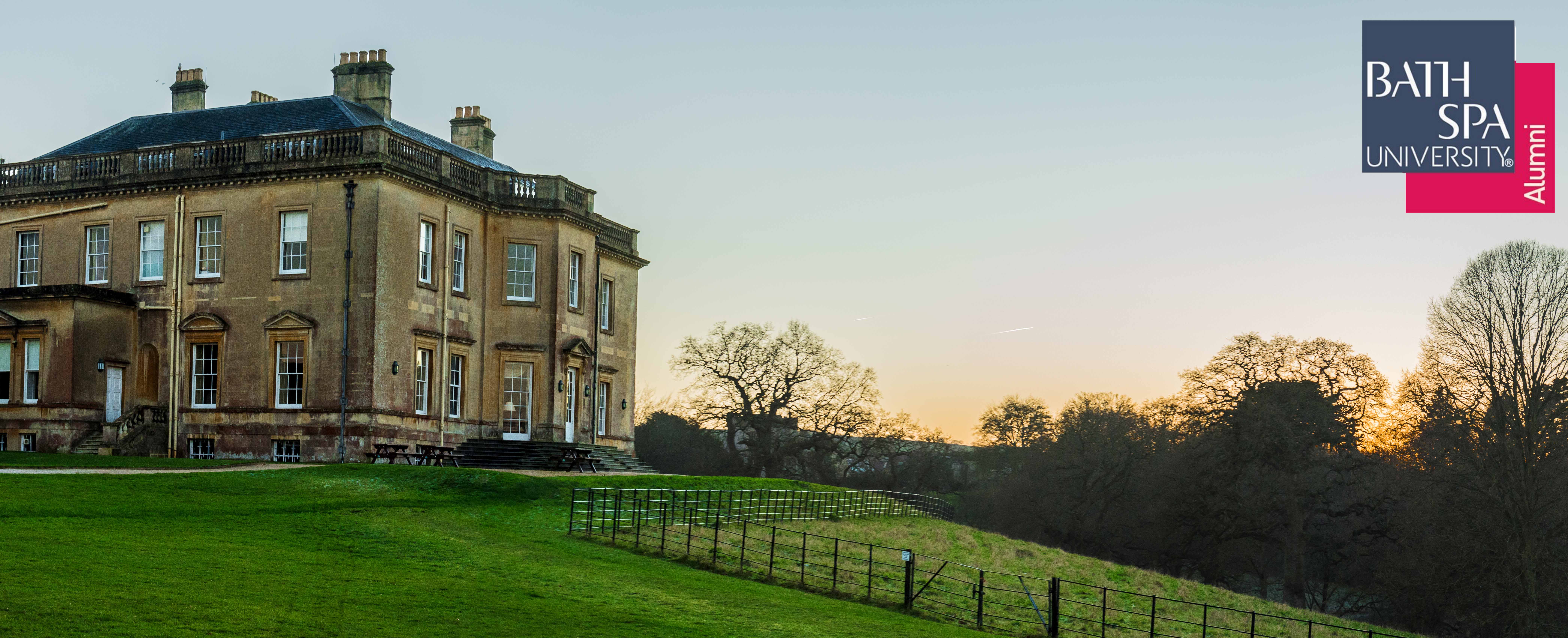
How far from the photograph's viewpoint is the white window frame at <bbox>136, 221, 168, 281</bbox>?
127 feet

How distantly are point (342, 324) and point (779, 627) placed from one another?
22.0 meters

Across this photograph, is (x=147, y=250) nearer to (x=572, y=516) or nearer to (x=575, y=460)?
(x=575, y=460)

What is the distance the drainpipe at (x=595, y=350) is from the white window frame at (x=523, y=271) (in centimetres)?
286

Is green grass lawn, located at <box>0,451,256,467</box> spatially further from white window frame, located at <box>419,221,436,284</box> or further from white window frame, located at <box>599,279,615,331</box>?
white window frame, located at <box>599,279,615,331</box>

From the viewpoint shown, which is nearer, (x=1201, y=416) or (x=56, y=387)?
(x=56, y=387)

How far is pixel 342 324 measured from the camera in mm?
35906

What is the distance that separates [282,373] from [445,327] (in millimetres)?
4667

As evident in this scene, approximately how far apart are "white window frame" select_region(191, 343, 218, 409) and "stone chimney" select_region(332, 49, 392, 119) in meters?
9.94

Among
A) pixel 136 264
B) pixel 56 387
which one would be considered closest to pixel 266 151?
pixel 136 264

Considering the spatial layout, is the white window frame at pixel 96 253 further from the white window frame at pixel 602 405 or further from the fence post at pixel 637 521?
the fence post at pixel 637 521

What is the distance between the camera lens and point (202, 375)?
37.8 meters

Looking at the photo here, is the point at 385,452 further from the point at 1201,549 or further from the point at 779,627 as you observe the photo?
the point at 1201,549

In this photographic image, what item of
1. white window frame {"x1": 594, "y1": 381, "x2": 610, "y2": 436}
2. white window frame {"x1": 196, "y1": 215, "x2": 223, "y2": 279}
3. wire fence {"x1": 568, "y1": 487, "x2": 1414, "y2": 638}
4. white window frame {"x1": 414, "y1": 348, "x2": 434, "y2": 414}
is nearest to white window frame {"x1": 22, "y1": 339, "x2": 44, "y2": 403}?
white window frame {"x1": 196, "y1": 215, "x2": 223, "y2": 279}

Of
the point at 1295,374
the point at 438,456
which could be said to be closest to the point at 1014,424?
the point at 1295,374
